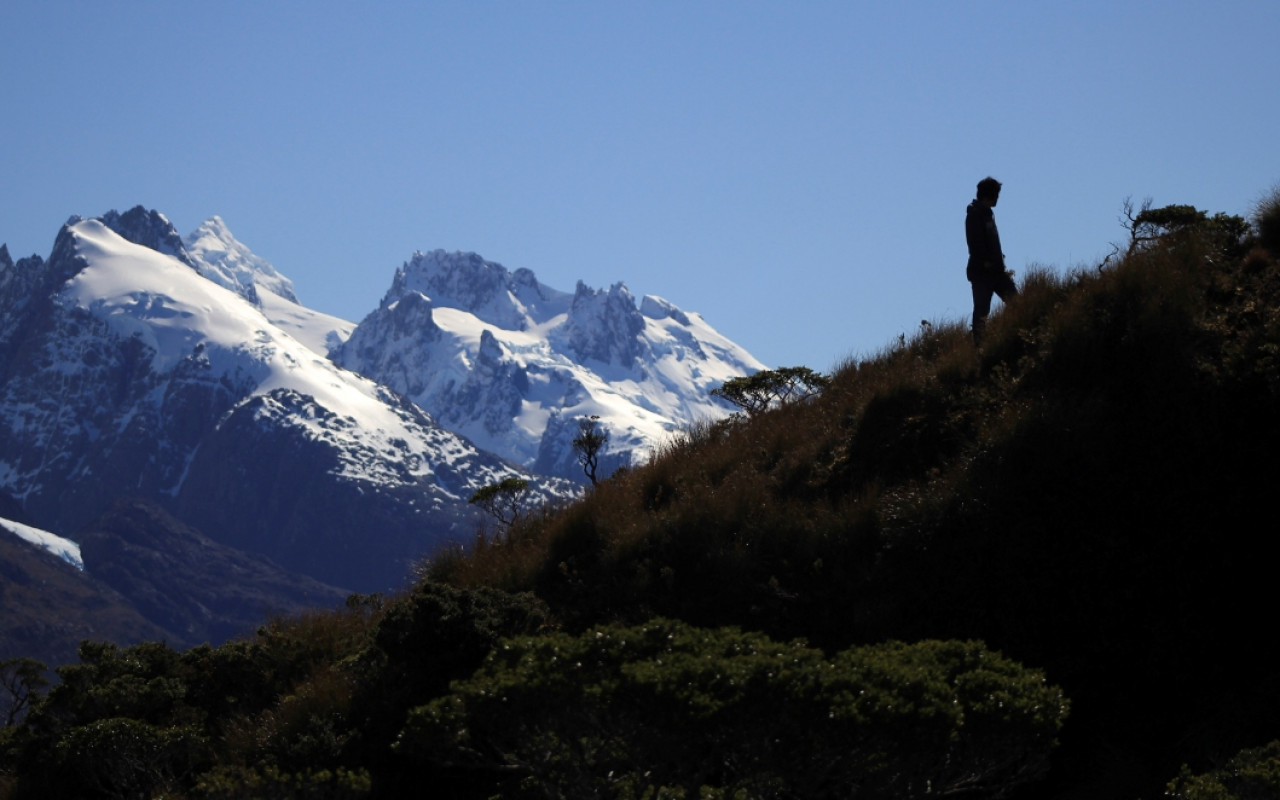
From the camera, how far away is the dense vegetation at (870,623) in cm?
994

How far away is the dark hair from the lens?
17859 millimetres

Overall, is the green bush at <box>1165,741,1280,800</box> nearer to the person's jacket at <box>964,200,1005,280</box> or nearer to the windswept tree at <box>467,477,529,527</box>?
the person's jacket at <box>964,200,1005,280</box>

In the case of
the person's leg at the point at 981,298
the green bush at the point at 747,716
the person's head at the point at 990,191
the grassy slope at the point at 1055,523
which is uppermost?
the person's head at the point at 990,191

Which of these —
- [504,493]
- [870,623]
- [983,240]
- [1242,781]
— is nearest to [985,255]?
[983,240]

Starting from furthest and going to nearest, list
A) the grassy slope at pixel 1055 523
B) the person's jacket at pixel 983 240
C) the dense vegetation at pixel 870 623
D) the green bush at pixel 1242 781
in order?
the person's jacket at pixel 983 240 < the grassy slope at pixel 1055 523 < the dense vegetation at pixel 870 623 < the green bush at pixel 1242 781

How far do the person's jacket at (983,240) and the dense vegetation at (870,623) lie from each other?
0.59m

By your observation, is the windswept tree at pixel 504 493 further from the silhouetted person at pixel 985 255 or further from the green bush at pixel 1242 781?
the green bush at pixel 1242 781

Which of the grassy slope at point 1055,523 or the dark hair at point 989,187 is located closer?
the grassy slope at point 1055,523

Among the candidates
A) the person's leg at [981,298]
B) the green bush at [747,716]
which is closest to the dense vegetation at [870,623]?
the green bush at [747,716]

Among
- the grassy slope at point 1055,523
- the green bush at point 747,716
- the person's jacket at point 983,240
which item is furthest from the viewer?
the person's jacket at point 983,240

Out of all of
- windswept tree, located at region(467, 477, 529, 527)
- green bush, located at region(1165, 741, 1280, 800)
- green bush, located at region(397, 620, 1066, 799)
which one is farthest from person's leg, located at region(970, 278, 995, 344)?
windswept tree, located at region(467, 477, 529, 527)

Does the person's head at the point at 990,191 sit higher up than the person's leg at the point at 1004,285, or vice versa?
the person's head at the point at 990,191

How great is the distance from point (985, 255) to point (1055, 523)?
17.2 ft

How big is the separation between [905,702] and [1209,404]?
6.76 meters
